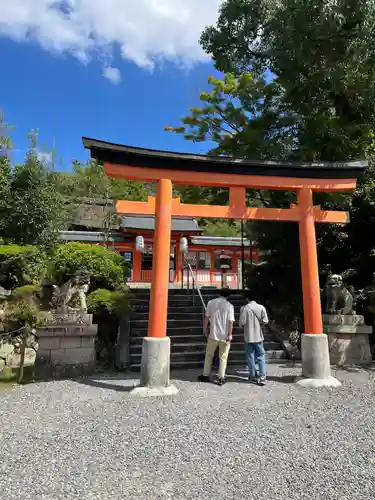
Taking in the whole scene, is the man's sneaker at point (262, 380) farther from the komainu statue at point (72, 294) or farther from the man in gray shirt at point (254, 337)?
the komainu statue at point (72, 294)

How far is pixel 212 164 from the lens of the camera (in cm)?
654

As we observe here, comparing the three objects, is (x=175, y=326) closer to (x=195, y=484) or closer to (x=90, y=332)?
(x=90, y=332)

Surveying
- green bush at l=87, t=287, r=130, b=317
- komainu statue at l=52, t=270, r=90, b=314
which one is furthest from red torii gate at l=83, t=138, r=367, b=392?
green bush at l=87, t=287, r=130, b=317

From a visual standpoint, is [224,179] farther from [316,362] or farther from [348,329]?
[348,329]

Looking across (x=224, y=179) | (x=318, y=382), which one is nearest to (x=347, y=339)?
(x=318, y=382)

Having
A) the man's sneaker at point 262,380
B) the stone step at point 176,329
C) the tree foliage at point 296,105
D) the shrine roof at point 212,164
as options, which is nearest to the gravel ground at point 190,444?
the man's sneaker at point 262,380

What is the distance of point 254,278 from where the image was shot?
37.2 ft

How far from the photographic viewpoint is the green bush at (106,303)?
8.32 meters

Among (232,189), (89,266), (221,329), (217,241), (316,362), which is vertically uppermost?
(217,241)

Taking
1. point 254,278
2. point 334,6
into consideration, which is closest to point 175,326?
point 254,278

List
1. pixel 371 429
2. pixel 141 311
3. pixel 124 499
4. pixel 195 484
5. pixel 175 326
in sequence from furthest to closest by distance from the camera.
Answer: pixel 141 311 → pixel 175 326 → pixel 371 429 → pixel 195 484 → pixel 124 499

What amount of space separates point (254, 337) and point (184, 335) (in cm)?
279

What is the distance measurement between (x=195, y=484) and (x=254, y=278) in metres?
8.68

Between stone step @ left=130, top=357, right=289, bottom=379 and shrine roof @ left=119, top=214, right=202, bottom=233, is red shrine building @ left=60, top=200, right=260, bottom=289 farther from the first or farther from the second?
stone step @ left=130, top=357, right=289, bottom=379
